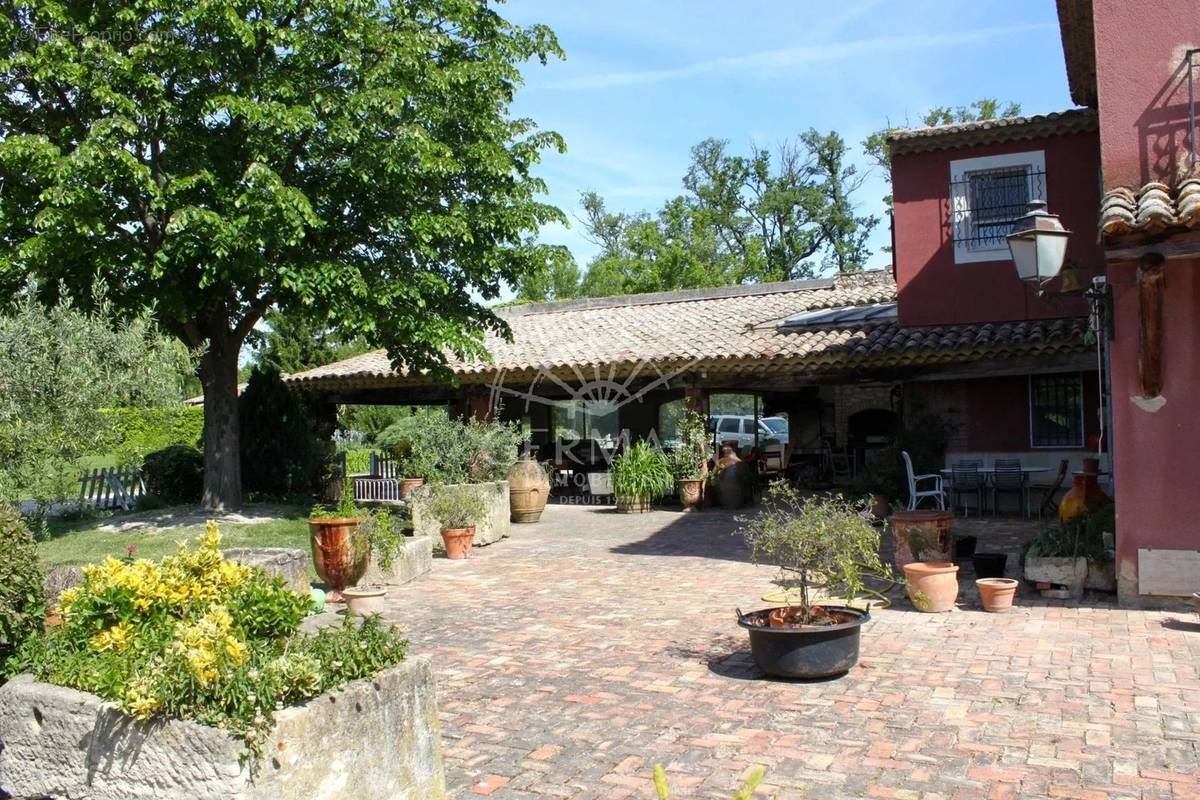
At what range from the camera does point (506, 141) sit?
13906 mm

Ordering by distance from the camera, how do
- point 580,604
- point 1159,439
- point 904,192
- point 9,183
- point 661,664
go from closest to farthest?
1. point 661,664
2. point 1159,439
3. point 580,604
4. point 9,183
5. point 904,192

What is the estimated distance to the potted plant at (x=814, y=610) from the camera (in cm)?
568

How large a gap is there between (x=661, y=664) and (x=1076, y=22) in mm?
7644

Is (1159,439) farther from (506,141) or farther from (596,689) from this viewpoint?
(506,141)

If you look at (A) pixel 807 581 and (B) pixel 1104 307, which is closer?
(A) pixel 807 581

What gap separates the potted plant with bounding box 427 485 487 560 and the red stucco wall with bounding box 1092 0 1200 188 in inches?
292

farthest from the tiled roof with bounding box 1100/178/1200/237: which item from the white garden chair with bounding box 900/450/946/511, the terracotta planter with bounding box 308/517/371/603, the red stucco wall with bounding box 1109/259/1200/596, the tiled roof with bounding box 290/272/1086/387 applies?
the terracotta planter with bounding box 308/517/371/603

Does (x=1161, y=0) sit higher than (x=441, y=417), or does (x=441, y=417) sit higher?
(x=1161, y=0)

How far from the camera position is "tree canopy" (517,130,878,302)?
4022 cm

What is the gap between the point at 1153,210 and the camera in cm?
669

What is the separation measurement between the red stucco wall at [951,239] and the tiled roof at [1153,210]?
5415 millimetres

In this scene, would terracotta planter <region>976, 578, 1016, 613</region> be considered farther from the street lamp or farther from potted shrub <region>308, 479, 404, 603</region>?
potted shrub <region>308, 479, 404, 603</region>

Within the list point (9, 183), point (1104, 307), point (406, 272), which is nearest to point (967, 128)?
point (1104, 307)

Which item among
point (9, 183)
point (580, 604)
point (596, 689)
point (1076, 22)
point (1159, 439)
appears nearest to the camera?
point (596, 689)
